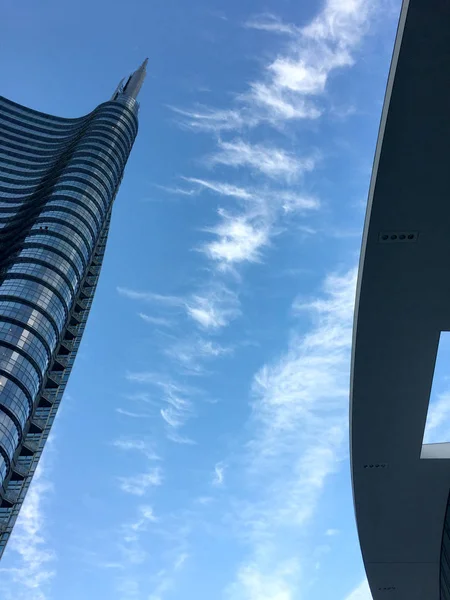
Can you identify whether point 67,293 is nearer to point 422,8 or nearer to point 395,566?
point 395,566

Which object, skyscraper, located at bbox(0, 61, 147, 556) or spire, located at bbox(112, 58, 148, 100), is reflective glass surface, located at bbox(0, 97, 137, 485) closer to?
skyscraper, located at bbox(0, 61, 147, 556)

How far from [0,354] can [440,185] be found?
1820 inches

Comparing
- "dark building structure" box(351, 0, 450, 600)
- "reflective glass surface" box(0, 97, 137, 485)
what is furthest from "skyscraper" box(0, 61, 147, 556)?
"dark building structure" box(351, 0, 450, 600)

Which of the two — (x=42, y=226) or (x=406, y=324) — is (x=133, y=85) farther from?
(x=406, y=324)

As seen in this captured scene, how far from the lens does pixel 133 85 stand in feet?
394

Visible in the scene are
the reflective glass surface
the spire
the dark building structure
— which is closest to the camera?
the dark building structure

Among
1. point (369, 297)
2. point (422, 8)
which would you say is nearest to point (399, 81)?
point (422, 8)

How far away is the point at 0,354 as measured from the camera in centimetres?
4834

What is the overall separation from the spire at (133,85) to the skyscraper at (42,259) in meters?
16.1

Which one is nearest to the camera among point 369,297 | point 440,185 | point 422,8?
point 422,8

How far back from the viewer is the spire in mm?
116963

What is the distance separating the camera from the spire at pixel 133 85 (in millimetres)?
→ 116963

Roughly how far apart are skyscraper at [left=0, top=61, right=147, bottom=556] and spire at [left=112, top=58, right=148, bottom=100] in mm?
16070

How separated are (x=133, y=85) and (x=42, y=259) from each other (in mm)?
77819
